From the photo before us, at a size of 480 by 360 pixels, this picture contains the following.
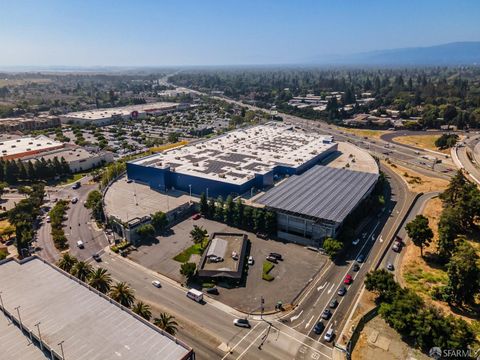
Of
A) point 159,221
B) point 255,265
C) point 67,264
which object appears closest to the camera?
point 67,264

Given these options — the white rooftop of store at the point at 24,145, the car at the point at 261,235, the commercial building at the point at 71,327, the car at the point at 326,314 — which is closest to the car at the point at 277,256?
the car at the point at 261,235

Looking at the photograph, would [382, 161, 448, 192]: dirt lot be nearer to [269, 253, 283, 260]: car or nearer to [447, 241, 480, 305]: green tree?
[447, 241, 480, 305]: green tree

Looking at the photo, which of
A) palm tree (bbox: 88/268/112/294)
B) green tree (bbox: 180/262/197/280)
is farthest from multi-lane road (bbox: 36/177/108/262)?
green tree (bbox: 180/262/197/280)

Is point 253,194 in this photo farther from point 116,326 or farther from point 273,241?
point 116,326

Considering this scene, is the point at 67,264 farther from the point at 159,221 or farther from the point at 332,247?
the point at 332,247

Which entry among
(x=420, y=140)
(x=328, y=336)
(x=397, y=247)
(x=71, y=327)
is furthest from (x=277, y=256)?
(x=420, y=140)

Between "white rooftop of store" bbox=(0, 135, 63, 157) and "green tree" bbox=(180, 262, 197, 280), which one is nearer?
"green tree" bbox=(180, 262, 197, 280)
